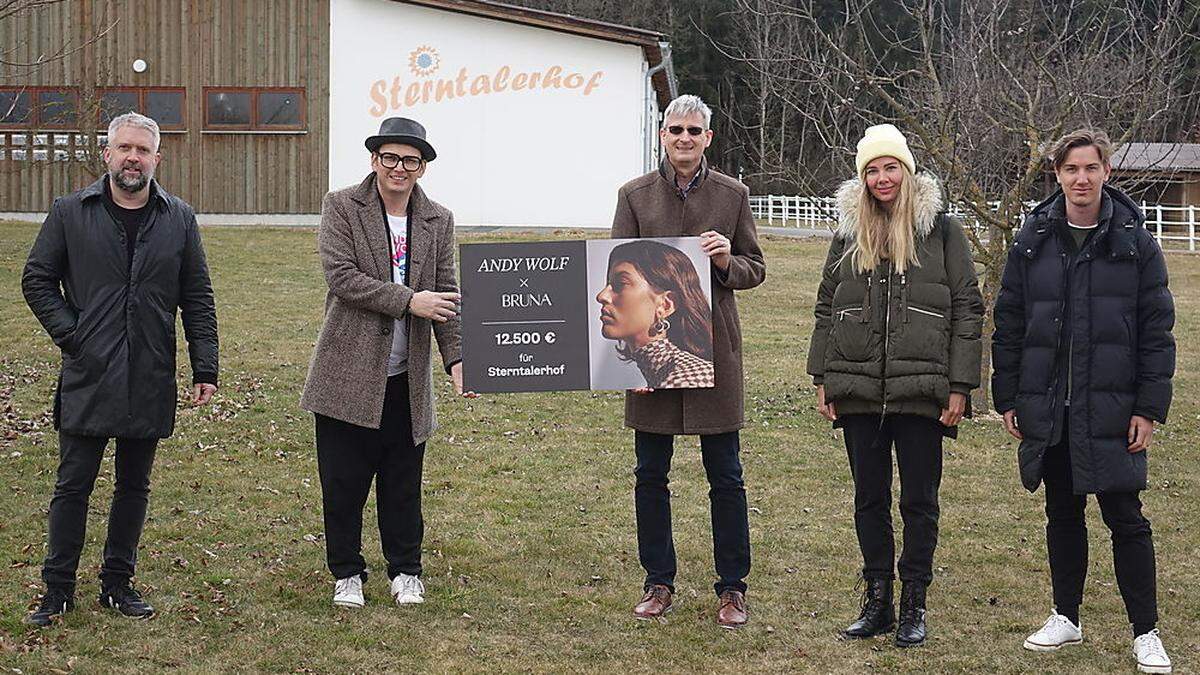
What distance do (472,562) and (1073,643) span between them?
295 cm

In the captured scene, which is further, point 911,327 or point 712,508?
point 712,508

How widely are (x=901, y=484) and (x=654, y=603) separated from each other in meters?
1.24

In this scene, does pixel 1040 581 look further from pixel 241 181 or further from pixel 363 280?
pixel 241 181

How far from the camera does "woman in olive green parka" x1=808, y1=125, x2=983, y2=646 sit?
5.48 metres

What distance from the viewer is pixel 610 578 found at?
266 inches

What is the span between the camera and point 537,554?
725 cm

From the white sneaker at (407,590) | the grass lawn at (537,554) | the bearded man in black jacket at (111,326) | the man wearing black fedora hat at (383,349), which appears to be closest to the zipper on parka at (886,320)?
the grass lawn at (537,554)

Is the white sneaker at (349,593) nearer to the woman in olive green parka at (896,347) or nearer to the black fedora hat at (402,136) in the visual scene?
the black fedora hat at (402,136)

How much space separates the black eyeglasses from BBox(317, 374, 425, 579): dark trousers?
932 millimetres

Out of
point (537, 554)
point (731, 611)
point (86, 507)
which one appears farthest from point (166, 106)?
point (731, 611)

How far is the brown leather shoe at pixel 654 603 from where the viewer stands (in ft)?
19.9

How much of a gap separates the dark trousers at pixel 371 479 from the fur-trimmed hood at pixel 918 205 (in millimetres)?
2059

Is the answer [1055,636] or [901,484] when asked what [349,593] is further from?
[1055,636]

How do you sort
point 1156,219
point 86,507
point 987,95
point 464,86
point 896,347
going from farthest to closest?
point 1156,219 → point 464,86 → point 987,95 → point 86,507 → point 896,347
